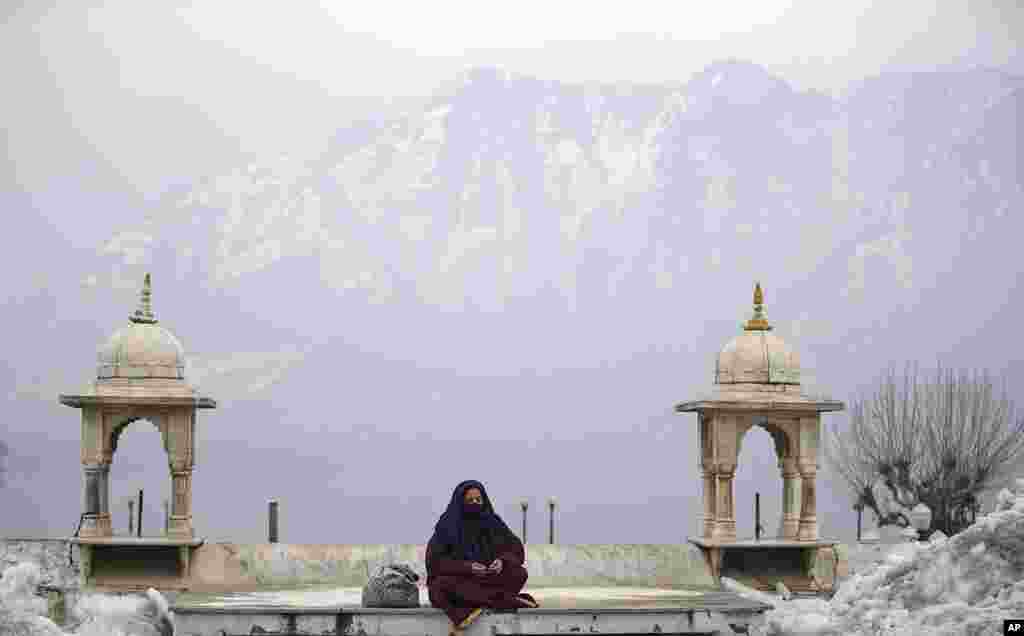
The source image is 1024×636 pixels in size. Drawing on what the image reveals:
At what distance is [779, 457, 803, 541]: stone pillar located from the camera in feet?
63.3

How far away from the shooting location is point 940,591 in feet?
46.1

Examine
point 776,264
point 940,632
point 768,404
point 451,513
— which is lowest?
point 940,632

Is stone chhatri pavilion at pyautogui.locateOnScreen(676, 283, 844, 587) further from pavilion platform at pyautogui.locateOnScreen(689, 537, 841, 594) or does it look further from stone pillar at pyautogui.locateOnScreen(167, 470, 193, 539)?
stone pillar at pyautogui.locateOnScreen(167, 470, 193, 539)

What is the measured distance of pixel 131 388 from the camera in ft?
60.7

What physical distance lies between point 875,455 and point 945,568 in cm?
2027

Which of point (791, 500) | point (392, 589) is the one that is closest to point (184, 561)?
point (392, 589)

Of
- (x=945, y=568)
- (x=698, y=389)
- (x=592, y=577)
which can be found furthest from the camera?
(x=698, y=389)

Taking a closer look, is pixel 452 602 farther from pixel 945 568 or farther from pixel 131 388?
pixel 131 388

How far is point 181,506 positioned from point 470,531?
6617 mm

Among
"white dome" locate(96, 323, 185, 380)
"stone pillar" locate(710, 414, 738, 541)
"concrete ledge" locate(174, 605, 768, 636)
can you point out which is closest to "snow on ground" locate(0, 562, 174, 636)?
"concrete ledge" locate(174, 605, 768, 636)

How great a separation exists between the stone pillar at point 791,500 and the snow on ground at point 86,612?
7.29 meters

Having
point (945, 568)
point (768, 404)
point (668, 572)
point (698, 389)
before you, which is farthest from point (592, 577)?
point (698, 389)

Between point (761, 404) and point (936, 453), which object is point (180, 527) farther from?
point (936, 453)

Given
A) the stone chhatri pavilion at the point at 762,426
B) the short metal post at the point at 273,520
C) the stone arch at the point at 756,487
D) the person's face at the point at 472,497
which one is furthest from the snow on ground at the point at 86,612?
the stone arch at the point at 756,487
